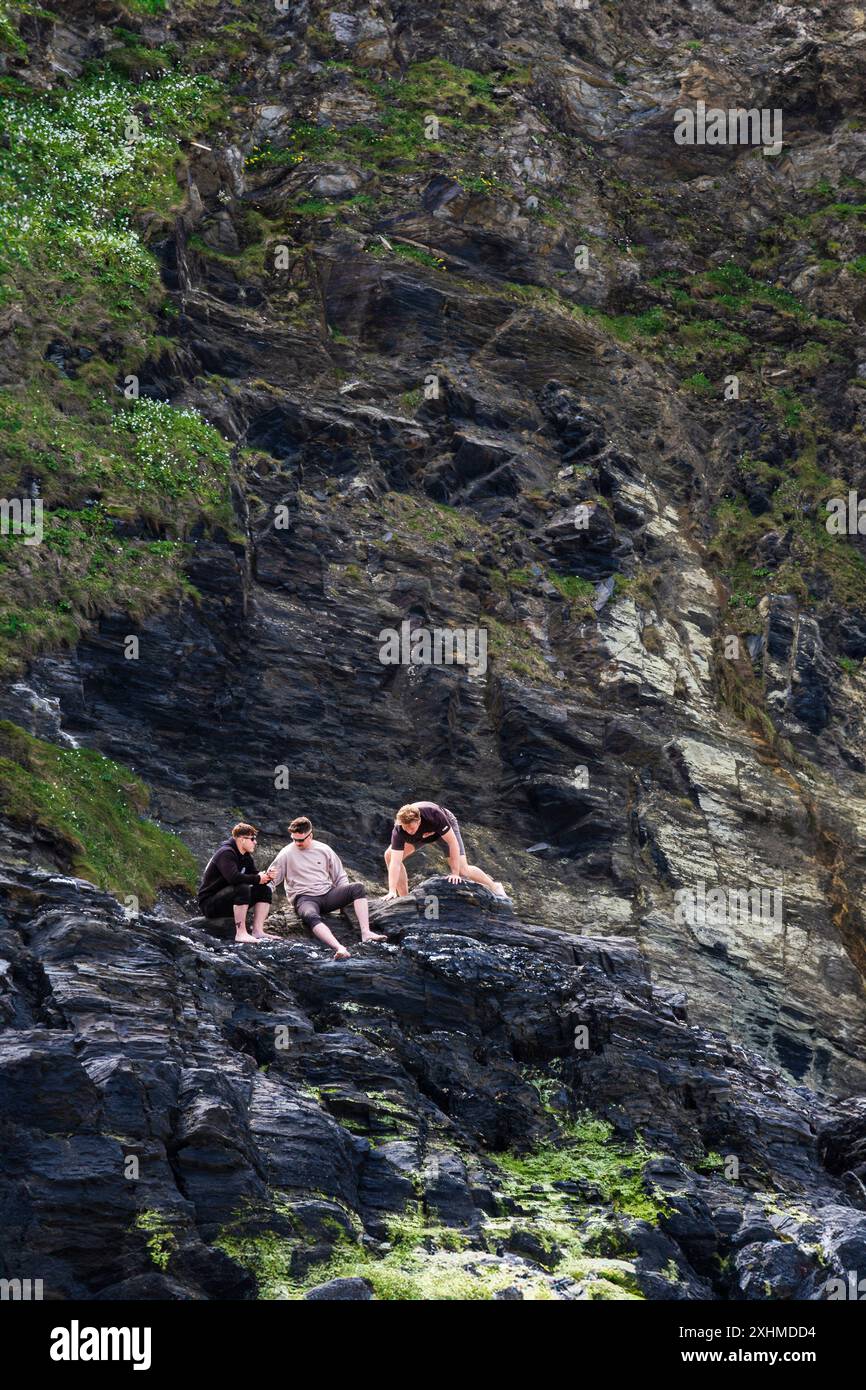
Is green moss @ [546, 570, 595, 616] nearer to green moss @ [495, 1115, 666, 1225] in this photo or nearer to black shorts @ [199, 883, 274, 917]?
black shorts @ [199, 883, 274, 917]

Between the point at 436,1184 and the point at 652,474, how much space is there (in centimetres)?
2465

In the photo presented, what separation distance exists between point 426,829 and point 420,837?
0.11m

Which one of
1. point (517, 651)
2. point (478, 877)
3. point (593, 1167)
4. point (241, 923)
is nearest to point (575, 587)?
point (517, 651)

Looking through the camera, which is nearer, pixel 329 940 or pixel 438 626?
pixel 329 940

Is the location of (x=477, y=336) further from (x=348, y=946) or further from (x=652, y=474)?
(x=348, y=946)

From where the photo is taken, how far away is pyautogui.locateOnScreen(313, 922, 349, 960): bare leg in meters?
16.4

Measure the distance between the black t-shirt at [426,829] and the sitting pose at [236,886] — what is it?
158 centimetres

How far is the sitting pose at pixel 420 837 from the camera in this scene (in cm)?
1744

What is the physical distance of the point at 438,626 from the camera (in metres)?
29.8

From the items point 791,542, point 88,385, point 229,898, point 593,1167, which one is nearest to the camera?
point 593,1167

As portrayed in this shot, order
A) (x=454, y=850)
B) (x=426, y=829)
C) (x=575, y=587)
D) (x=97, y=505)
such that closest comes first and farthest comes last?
A: (x=426, y=829) < (x=454, y=850) < (x=97, y=505) < (x=575, y=587)

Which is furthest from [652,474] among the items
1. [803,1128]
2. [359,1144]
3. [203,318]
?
[359,1144]

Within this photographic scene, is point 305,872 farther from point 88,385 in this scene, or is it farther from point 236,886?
point 88,385

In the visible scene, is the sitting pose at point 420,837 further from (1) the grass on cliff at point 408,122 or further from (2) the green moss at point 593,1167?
(1) the grass on cliff at point 408,122
